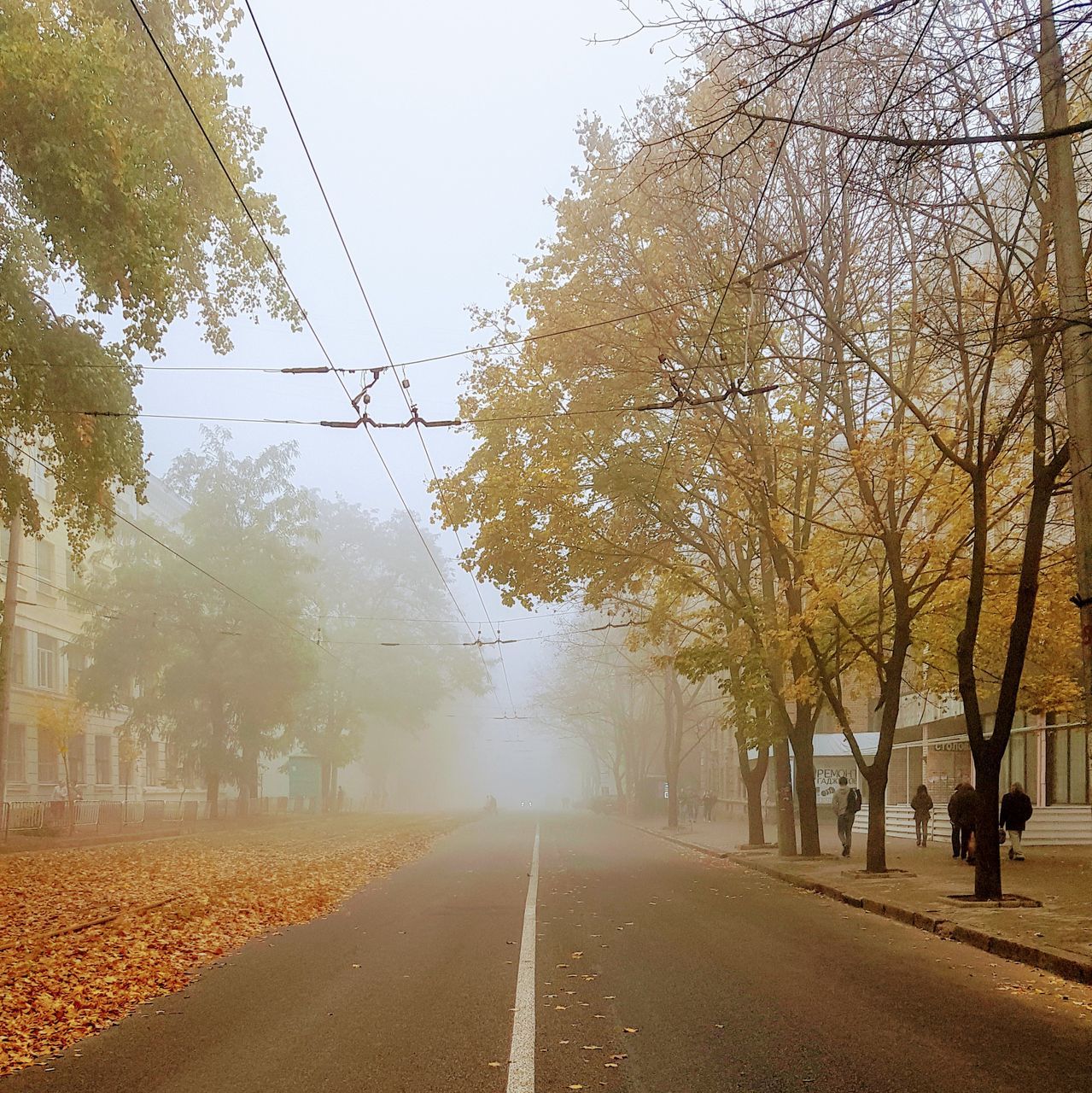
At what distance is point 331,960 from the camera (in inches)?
422

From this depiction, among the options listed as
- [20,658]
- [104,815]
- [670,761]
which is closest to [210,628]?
[20,658]

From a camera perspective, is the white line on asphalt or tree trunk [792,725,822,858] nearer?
the white line on asphalt

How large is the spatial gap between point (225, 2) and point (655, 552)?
1271cm

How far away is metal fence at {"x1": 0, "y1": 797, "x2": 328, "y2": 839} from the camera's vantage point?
31.7m

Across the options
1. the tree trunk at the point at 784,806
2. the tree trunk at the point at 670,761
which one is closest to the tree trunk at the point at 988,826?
the tree trunk at the point at 784,806

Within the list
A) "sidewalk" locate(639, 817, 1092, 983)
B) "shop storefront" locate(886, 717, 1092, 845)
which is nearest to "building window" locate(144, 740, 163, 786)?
"sidewalk" locate(639, 817, 1092, 983)

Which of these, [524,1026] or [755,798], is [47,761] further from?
[524,1026]

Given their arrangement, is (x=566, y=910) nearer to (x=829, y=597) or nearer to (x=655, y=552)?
(x=829, y=597)

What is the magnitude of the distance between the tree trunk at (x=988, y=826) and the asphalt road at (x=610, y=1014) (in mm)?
1586

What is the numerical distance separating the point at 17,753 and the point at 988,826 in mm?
38338

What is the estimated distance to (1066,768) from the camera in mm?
28188

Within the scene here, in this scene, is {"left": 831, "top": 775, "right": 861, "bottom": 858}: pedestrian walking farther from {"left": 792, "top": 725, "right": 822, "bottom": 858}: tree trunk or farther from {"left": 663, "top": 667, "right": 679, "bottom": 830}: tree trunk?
{"left": 663, "top": 667, "right": 679, "bottom": 830}: tree trunk

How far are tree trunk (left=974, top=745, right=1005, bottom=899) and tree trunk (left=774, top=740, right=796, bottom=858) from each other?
9365 millimetres

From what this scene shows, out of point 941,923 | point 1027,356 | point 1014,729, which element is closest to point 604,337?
point 1027,356
